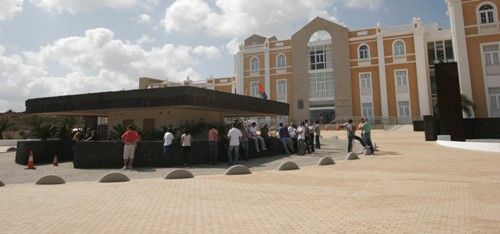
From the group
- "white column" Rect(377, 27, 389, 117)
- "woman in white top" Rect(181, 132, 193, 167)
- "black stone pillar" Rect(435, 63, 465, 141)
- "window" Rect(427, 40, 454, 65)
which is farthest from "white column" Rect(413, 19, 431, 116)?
"woman in white top" Rect(181, 132, 193, 167)

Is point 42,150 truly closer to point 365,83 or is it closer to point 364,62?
point 365,83

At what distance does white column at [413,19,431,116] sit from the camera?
41.6m

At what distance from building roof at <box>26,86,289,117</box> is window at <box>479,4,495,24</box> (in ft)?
96.4

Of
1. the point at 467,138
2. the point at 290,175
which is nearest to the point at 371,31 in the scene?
the point at 467,138

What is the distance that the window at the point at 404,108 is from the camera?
42878 millimetres

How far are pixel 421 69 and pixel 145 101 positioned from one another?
37.4 meters

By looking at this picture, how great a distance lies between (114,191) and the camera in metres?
8.25

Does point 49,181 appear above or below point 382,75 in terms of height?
below

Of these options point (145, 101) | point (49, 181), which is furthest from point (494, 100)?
point (49, 181)

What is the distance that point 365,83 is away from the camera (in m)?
46.1

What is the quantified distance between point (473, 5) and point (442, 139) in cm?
2281

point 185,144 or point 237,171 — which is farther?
point 185,144

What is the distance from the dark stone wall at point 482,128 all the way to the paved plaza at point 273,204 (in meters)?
12.3

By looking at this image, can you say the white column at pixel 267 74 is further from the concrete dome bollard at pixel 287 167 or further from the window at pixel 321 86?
the concrete dome bollard at pixel 287 167
